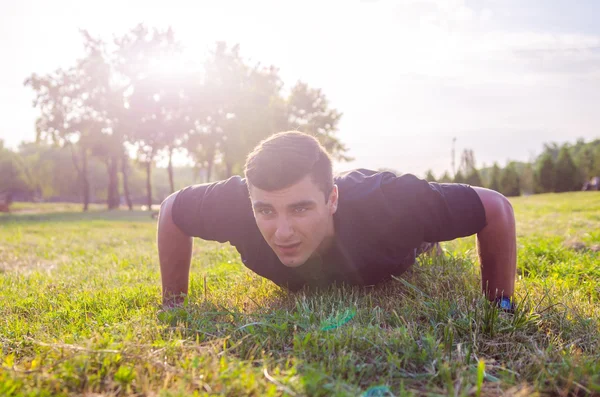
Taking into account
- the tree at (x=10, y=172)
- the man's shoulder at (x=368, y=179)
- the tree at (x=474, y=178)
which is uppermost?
the tree at (x=10, y=172)

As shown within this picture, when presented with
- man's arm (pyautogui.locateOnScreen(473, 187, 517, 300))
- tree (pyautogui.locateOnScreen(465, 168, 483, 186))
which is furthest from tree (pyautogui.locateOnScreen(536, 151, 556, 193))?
man's arm (pyautogui.locateOnScreen(473, 187, 517, 300))

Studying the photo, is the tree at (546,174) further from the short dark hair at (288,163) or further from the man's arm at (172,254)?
the man's arm at (172,254)

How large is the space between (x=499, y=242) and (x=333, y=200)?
4.27 ft

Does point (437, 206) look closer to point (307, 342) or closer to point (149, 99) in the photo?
point (307, 342)

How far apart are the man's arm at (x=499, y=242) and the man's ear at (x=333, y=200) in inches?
41.9

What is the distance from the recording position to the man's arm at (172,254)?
384cm

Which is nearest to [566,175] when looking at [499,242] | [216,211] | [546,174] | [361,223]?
[546,174]

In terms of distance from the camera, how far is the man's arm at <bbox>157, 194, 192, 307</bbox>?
384cm

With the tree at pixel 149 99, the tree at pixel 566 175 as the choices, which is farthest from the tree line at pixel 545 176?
the tree at pixel 149 99

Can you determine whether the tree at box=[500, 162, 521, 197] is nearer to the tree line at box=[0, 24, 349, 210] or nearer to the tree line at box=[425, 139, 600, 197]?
the tree line at box=[425, 139, 600, 197]

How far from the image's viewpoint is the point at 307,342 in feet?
7.46

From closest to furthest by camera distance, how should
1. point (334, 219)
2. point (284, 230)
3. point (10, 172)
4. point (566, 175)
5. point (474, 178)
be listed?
point (284, 230), point (334, 219), point (474, 178), point (566, 175), point (10, 172)

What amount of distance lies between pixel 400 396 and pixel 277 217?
5.27 ft

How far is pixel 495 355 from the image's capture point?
2.28m
